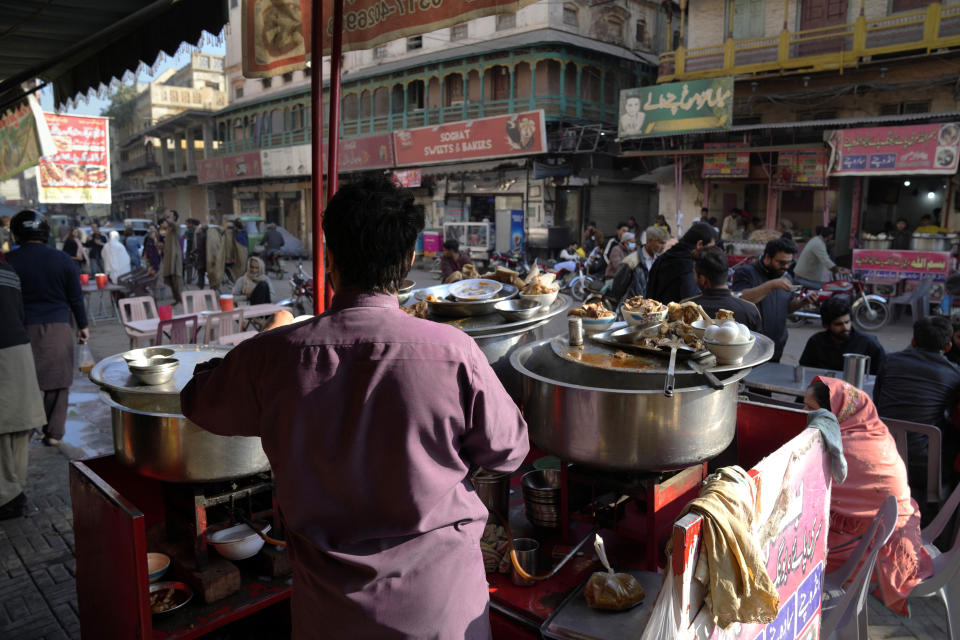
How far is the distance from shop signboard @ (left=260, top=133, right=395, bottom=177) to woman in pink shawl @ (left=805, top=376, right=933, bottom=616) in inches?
837

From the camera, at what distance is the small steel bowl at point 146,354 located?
2375 mm

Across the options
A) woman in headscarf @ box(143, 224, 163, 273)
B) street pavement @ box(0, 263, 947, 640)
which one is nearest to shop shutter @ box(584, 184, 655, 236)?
woman in headscarf @ box(143, 224, 163, 273)

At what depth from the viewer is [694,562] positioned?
163 cm

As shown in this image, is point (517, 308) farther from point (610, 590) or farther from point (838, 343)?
point (838, 343)

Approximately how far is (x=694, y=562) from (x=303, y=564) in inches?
38.3

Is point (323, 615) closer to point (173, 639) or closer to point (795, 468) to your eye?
point (173, 639)

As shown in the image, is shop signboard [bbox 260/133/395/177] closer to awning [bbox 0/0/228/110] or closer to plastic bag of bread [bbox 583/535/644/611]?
awning [bbox 0/0/228/110]

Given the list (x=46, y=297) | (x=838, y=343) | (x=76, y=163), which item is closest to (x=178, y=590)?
(x=46, y=297)

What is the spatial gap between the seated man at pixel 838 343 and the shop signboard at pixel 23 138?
7.76 m

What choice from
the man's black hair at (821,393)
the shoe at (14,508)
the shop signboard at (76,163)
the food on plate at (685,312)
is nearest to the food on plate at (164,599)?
the food on plate at (685,312)

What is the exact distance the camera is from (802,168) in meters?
15.0

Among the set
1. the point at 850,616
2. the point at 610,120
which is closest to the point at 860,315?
the point at 850,616

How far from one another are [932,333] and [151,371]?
12.7ft

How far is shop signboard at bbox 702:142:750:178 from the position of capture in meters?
15.4
